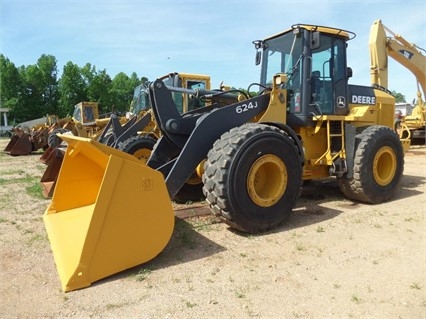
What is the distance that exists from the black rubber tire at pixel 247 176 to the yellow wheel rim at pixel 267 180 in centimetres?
1

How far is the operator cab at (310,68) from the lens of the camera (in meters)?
5.71

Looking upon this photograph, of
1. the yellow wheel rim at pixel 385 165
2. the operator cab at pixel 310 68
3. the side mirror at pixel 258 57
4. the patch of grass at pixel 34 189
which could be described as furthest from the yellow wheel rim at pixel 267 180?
the patch of grass at pixel 34 189

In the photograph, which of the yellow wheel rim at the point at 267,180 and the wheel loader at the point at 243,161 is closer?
the wheel loader at the point at 243,161

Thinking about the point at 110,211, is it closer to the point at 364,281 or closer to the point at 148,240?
the point at 148,240

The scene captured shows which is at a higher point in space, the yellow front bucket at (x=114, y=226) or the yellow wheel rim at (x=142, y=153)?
the yellow wheel rim at (x=142, y=153)

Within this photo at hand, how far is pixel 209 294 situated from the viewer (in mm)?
3018

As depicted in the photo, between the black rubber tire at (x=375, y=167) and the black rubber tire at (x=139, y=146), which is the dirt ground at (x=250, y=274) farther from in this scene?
the black rubber tire at (x=139, y=146)

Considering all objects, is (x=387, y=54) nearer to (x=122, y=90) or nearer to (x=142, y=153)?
(x=142, y=153)

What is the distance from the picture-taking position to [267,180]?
15.5ft

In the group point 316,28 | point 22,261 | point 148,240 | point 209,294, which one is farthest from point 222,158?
point 316,28

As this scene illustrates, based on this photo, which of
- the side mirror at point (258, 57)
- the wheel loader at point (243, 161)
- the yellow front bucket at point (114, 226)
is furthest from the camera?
the side mirror at point (258, 57)

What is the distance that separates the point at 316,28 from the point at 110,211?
424 cm

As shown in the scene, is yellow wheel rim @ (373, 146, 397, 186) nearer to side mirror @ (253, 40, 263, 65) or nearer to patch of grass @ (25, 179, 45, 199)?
side mirror @ (253, 40, 263, 65)

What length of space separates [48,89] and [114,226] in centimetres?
5081
